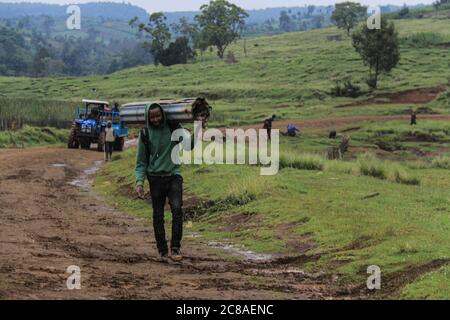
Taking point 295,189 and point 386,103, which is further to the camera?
point 386,103

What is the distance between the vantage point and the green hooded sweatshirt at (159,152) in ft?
34.9

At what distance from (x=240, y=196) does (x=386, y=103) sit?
1779 inches

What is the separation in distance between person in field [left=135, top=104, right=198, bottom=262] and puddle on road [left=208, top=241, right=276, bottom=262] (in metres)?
1.40

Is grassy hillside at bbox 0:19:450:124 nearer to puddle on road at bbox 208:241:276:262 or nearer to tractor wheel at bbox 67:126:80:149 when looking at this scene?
tractor wheel at bbox 67:126:80:149

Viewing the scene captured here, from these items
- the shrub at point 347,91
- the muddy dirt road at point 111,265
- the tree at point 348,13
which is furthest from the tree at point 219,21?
the muddy dirt road at point 111,265

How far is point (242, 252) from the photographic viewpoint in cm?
1223

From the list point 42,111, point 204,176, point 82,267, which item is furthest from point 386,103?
point 82,267

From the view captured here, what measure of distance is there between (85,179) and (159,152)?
14958 mm

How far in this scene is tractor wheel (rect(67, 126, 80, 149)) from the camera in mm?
37406

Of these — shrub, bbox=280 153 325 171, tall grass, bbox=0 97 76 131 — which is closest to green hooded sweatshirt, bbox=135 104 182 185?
shrub, bbox=280 153 325 171

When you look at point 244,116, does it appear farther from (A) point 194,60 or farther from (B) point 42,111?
(A) point 194,60

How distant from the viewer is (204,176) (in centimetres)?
1975

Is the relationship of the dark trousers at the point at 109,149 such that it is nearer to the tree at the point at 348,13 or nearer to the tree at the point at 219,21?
the tree at the point at 219,21
